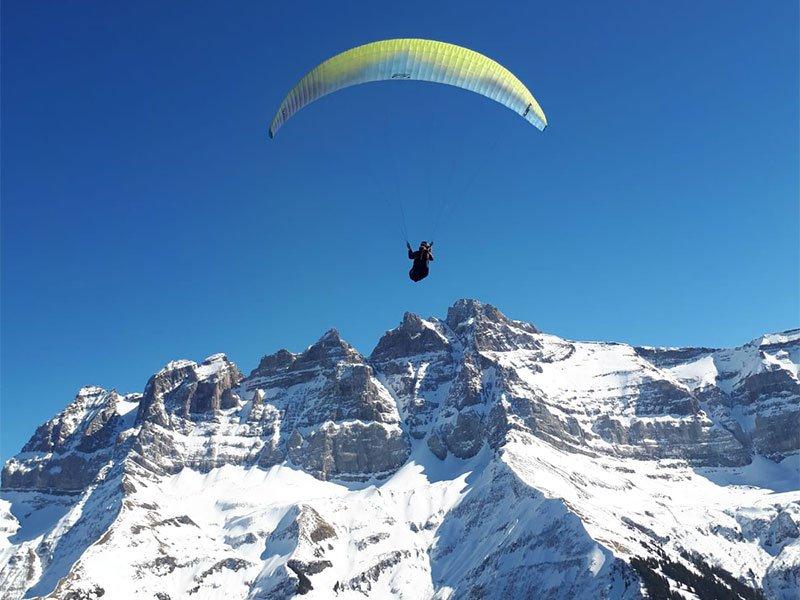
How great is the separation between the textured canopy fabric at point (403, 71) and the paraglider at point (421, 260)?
36.9 ft

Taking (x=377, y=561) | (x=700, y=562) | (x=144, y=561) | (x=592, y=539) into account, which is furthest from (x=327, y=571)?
(x=700, y=562)

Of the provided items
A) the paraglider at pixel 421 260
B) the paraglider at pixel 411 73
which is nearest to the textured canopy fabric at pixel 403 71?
the paraglider at pixel 411 73

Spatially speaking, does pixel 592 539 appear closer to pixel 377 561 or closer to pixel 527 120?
pixel 377 561

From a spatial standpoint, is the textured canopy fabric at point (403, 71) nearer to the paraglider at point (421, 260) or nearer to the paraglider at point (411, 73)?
the paraglider at point (411, 73)

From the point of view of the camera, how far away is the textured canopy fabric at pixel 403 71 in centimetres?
4788

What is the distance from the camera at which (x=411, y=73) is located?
49125 mm

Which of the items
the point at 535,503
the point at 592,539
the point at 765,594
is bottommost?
the point at 765,594

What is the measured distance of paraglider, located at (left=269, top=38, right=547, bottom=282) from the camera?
47906mm

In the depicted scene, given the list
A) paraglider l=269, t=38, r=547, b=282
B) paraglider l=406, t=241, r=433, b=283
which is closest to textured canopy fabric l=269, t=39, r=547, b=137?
paraglider l=269, t=38, r=547, b=282

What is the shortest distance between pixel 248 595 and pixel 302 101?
154470 mm

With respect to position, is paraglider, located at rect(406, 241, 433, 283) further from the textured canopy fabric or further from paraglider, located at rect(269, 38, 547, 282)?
the textured canopy fabric

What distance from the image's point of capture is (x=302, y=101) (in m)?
50.0

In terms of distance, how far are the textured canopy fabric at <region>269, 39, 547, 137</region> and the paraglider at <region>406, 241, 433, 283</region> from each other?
11252mm

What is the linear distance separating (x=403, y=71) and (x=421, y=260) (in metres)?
12.6
